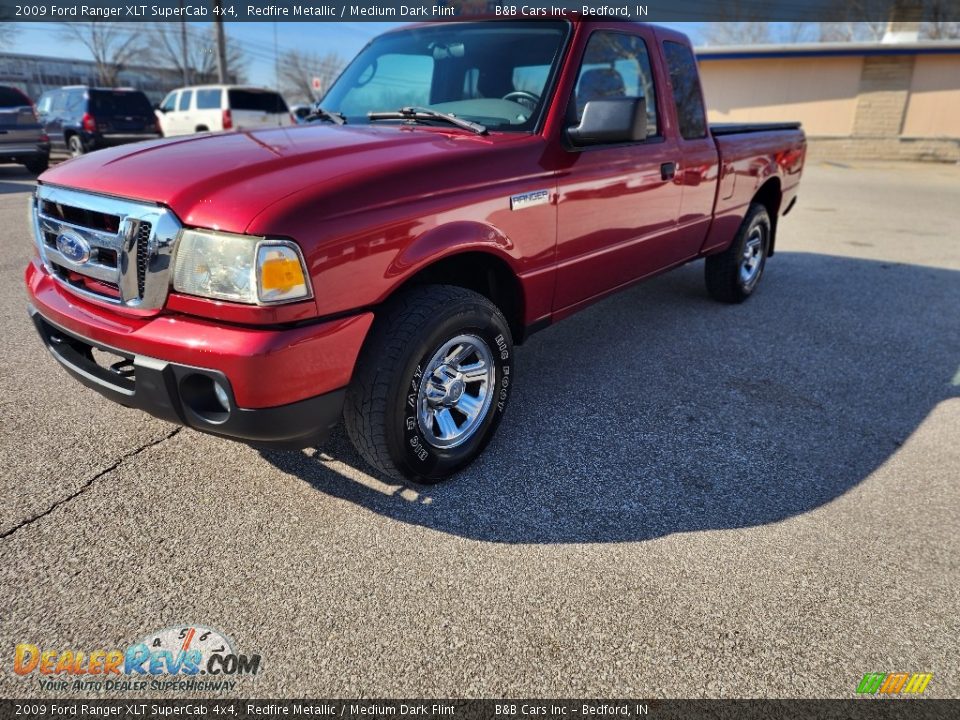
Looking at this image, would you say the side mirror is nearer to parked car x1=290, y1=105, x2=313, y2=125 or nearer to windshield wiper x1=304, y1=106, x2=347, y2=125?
windshield wiper x1=304, y1=106, x2=347, y2=125

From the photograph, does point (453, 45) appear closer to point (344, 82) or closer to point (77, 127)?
point (344, 82)

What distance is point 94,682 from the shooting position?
1879 millimetres

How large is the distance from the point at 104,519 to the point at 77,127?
52.7 feet

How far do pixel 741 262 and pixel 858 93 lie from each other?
22.4 m

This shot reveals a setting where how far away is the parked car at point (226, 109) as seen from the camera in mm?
16281

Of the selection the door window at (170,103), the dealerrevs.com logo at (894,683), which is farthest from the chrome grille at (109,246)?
the door window at (170,103)

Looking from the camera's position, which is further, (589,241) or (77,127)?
(77,127)

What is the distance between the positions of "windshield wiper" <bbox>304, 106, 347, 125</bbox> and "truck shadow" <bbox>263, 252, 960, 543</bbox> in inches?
63.8

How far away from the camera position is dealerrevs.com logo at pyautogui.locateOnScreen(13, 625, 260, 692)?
1.88m

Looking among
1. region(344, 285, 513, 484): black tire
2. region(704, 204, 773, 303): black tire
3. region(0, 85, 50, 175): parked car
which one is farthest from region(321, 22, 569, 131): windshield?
region(0, 85, 50, 175): parked car

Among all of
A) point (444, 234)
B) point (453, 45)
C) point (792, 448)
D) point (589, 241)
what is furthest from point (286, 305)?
point (792, 448)

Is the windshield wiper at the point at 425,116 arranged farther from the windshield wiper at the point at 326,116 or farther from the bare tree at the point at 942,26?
the bare tree at the point at 942,26
